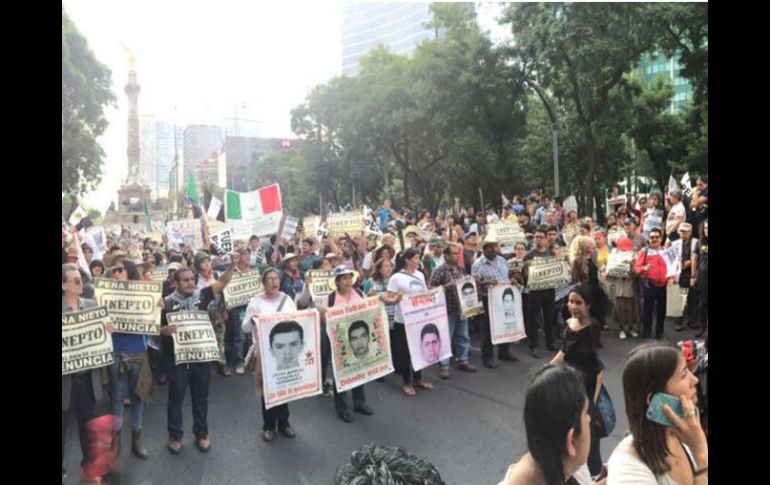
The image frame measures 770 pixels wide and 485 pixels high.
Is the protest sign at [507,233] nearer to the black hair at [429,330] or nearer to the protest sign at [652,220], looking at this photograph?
the protest sign at [652,220]

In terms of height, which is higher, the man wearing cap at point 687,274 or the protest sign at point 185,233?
the protest sign at point 185,233

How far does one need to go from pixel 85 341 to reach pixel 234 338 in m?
1.60

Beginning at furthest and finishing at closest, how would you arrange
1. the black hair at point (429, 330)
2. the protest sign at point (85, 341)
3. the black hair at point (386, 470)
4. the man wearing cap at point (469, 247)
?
1. the man wearing cap at point (469, 247)
2. the black hair at point (429, 330)
3. the protest sign at point (85, 341)
4. the black hair at point (386, 470)

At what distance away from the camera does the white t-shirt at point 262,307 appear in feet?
12.4

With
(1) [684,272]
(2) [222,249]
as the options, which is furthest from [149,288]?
(1) [684,272]

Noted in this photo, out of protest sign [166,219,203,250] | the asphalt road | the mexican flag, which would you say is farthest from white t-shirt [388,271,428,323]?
protest sign [166,219,203,250]

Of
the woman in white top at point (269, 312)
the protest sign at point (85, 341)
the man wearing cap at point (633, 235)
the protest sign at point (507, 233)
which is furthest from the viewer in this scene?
the protest sign at point (507, 233)

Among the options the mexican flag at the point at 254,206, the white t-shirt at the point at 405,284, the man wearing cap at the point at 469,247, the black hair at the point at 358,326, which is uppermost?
the mexican flag at the point at 254,206

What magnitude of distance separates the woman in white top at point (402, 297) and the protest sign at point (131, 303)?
1.45 metres

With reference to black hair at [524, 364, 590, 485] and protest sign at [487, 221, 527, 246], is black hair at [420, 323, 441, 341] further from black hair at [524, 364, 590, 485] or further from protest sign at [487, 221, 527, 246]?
black hair at [524, 364, 590, 485]

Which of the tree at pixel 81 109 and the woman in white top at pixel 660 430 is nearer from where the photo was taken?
the woman in white top at pixel 660 430

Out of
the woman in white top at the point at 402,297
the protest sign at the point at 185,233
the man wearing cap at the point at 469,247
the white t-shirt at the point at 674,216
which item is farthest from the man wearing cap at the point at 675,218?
the protest sign at the point at 185,233
